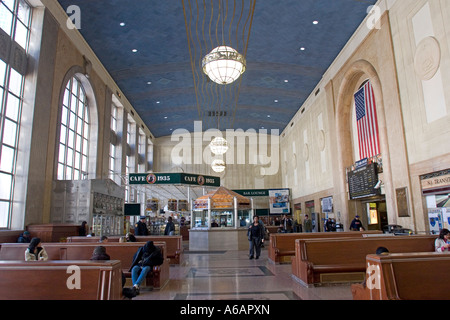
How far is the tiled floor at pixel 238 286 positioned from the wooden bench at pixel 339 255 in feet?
0.72

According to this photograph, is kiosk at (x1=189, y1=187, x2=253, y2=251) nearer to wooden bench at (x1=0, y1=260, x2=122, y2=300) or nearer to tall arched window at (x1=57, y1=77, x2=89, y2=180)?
tall arched window at (x1=57, y1=77, x2=89, y2=180)

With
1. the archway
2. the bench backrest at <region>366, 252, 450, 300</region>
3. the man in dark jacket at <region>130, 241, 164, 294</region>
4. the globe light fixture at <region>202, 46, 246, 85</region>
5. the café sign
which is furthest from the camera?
the archway

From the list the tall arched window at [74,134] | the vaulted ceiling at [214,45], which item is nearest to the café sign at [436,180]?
the vaulted ceiling at [214,45]

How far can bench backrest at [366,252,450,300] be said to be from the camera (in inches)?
115

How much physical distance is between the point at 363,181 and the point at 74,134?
12.3 m

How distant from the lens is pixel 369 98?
13.3 m

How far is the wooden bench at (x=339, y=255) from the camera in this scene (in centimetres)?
559

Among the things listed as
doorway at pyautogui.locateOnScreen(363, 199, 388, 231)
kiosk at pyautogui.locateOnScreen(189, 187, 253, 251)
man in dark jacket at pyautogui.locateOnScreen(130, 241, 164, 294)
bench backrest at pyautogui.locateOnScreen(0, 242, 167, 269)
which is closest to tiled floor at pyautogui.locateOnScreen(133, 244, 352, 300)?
man in dark jacket at pyautogui.locateOnScreen(130, 241, 164, 294)

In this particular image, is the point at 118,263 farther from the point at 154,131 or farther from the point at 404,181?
the point at 154,131

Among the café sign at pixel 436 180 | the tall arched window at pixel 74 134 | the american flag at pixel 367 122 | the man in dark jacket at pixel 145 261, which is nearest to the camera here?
the man in dark jacket at pixel 145 261

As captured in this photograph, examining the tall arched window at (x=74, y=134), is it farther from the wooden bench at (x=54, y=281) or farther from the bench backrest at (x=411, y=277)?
the bench backrest at (x=411, y=277)

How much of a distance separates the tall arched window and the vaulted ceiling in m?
2.38

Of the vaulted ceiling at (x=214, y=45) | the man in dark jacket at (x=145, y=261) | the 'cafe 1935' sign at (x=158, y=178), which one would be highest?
the vaulted ceiling at (x=214, y=45)
